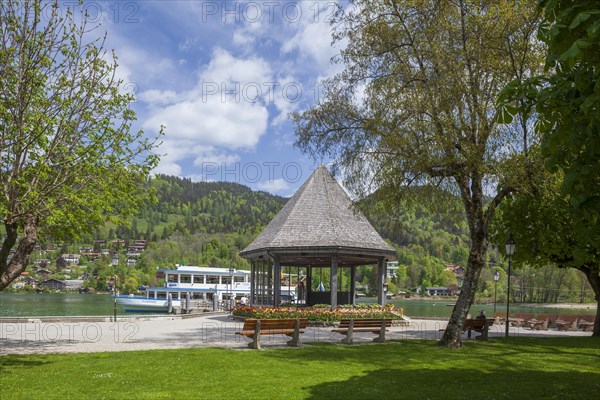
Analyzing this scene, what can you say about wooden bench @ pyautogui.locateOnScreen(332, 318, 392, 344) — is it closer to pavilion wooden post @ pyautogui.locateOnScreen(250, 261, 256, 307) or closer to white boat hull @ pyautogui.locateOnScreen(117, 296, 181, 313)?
pavilion wooden post @ pyautogui.locateOnScreen(250, 261, 256, 307)

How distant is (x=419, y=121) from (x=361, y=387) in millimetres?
8969

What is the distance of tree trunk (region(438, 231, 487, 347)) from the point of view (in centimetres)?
1692

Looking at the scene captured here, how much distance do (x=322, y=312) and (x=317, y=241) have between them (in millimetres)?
3325

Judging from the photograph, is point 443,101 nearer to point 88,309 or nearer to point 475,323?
point 475,323

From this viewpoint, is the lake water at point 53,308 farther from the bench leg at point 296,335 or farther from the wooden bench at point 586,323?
the wooden bench at point 586,323

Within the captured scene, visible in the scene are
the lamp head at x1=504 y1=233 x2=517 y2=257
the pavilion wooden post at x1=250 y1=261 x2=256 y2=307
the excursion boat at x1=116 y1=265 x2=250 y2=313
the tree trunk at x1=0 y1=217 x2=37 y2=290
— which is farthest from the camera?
the excursion boat at x1=116 y1=265 x2=250 y2=313

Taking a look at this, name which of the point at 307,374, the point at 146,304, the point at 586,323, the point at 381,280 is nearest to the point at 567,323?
the point at 586,323

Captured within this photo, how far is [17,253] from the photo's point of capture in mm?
13094

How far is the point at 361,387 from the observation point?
10055 mm

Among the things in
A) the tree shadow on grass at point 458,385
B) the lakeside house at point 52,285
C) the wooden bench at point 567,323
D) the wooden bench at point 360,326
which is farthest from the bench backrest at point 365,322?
the lakeside house at point 52,285

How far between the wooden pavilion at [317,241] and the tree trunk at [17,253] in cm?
1448

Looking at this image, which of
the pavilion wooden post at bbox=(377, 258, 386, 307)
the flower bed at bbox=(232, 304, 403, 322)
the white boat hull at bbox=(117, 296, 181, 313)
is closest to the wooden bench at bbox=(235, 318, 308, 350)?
the flower bed at bbox=(232, 304, 403, 322)

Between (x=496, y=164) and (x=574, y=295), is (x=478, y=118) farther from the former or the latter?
(x=574, y=295)

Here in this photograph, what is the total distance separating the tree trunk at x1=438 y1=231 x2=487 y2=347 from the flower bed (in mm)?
8625
